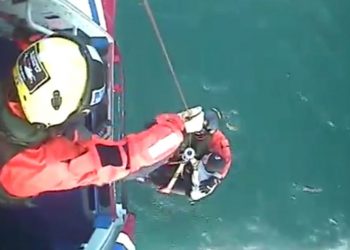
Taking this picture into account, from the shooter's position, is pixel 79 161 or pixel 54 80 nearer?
pixel 54 80

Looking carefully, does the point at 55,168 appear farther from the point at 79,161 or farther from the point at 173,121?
the point at 173,121

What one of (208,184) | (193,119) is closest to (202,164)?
(208,184)

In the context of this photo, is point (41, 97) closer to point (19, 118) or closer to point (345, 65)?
point (19, 118)

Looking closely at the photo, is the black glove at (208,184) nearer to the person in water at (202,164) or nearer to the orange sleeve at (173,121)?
the person in water at (202,164)

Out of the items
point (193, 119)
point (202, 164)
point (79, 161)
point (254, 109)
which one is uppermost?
point (79, 161)

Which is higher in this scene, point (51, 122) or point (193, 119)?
point (51, 122)

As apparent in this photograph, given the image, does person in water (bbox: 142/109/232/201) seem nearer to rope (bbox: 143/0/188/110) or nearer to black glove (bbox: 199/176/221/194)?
black glove (bbox: 199/176/221/194)

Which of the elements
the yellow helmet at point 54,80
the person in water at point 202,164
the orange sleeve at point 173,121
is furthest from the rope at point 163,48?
the yellow helmet at point 54,80

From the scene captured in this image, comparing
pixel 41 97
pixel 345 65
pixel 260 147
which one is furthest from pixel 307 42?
pixel 41 97

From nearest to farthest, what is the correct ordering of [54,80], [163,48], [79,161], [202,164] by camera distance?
[54,80] → [79,161] → [202,164] → [163,48]
